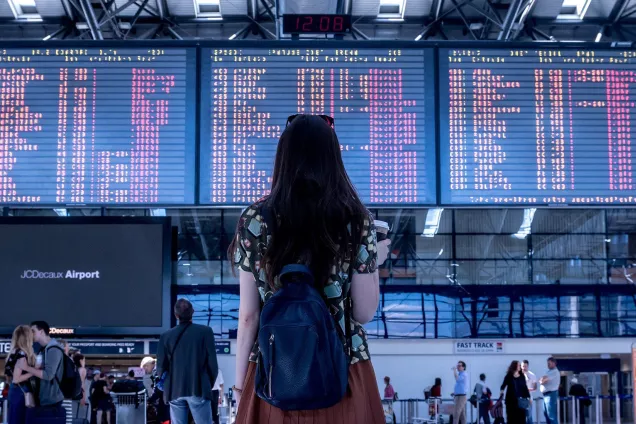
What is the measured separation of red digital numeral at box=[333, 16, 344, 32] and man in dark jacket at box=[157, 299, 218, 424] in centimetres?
410

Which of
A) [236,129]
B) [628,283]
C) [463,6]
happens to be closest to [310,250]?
[236,129]

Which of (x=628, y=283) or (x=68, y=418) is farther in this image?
(x=628, y=283)

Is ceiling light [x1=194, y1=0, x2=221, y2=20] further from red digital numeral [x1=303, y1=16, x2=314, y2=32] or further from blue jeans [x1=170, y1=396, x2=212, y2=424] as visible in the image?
blue jeans [x1=170, y1=396, x2=212, y2=424]

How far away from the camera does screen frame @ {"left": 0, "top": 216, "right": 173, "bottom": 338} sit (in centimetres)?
950

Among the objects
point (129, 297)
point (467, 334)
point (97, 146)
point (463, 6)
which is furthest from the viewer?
point (467, 334)

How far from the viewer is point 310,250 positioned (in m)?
2.29

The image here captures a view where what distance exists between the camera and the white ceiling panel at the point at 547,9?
19.5m

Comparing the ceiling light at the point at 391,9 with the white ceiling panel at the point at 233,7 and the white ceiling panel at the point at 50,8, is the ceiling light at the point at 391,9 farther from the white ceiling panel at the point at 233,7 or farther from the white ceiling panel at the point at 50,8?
the white ceiling panel at the point at 50,8

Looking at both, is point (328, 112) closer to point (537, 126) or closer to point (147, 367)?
point (537, 126)

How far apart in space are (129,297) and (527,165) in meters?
Result: 4.63

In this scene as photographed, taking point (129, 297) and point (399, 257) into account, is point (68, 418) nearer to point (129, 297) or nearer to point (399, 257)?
point (129, 297)

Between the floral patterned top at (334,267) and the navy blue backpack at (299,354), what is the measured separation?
0.14 metres

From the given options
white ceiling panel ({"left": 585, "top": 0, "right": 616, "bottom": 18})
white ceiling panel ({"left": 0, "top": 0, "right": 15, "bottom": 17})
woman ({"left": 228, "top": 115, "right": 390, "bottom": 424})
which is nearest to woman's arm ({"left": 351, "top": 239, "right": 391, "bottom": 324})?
woman ({"left": 228, "top": 115, "right": 390, "bottom": 424})

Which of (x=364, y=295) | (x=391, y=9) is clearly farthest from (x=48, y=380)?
(x=391, y=9)
